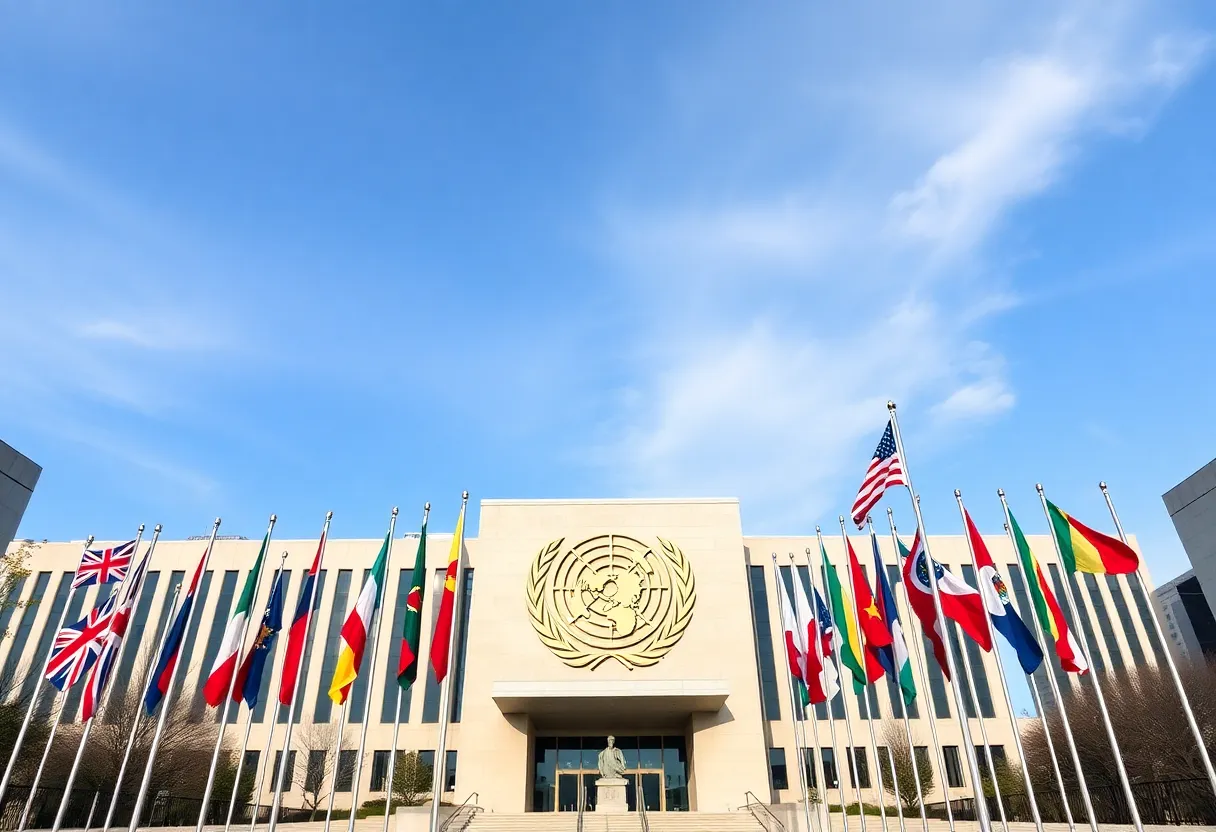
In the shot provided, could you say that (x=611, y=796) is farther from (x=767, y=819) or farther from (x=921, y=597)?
(x=921, y=597)

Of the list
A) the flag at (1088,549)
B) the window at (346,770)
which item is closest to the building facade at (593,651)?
the window at (346,770)

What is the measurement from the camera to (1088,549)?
48.4 ft

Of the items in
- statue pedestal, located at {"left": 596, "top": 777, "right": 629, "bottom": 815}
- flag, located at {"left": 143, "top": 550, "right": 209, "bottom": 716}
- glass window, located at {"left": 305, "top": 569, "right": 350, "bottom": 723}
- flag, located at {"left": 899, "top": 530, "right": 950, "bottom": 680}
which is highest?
glass window, located at {"left": 305, "top": 569, "right": 350, "bottom": 723}

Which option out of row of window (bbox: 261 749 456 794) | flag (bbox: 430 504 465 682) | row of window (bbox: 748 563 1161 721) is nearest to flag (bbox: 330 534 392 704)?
flag (bbox: 430 504 465 682)

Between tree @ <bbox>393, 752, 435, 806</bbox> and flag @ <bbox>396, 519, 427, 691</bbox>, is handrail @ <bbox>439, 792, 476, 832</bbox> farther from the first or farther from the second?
flag @ <bbox>396, 519, 427, 691</bbox>

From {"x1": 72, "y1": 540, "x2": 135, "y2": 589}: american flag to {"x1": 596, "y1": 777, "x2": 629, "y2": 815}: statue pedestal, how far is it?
18.6 m

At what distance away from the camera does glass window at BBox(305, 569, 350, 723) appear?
40.8 meters

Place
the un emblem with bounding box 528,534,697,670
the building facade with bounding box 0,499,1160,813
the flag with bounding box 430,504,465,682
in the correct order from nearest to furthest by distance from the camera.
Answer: the flag with bounding box 430,504,465,682
the building facade with bounding box 0,499,1160,813
the un emblem with bounding box 528,534,697,670

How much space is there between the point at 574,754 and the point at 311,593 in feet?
69.8

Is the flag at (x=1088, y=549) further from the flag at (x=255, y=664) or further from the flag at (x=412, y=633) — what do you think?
the flag at (x=255, y=664)

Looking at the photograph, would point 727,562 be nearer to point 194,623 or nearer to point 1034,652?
point 1034,652

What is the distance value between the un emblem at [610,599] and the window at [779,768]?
10293 mm

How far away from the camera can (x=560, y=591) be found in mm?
33062

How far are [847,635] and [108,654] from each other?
18600 mm
